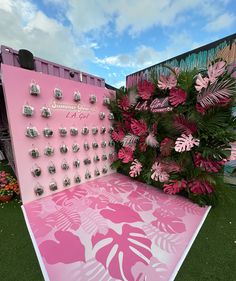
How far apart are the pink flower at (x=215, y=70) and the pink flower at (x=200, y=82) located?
49mm

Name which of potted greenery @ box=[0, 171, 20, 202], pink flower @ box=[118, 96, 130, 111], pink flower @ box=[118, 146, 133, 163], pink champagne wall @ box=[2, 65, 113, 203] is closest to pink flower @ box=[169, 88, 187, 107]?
pink flower @ box=[118, 96, 130, 111]

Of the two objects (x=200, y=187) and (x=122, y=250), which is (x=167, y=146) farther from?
(x=122, y=250)

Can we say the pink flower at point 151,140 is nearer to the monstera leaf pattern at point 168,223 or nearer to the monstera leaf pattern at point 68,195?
the monstera leaf pattern at point 168,223

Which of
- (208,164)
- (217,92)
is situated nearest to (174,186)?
(208,164)

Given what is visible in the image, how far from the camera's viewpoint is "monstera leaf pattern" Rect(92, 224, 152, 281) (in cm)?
108

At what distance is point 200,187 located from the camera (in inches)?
74.0

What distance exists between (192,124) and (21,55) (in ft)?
8.67

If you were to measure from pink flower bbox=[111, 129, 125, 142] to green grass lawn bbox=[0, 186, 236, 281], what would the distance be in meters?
1.78

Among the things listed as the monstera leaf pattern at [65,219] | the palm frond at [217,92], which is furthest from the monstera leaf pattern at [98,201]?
the palm frond at [217,92]

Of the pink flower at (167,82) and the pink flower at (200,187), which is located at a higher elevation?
the pink flower at (167,82)

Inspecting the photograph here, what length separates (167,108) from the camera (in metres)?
2.03

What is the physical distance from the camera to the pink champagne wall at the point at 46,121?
1837 millimetres

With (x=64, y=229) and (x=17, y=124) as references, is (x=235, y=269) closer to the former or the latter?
(x=64, y=229)

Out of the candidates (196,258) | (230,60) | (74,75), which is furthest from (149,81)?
(196,258)
